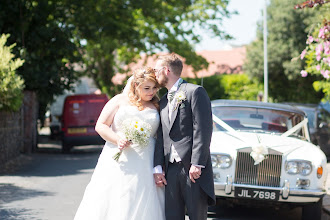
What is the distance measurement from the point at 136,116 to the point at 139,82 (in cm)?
35

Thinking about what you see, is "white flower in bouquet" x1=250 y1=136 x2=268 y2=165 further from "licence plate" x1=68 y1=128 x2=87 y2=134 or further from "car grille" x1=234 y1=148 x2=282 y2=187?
"licence plate" x1=68 y1=128 x2=87 y2=134

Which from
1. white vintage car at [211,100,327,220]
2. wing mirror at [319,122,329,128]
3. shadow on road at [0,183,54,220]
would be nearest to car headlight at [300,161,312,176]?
white vintage car at [211,100,327,220]

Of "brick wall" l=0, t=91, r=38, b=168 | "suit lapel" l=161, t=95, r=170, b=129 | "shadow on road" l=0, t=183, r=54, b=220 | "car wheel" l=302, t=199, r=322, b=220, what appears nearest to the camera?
"suit lapel" l=161, t=95, r=170, b=129

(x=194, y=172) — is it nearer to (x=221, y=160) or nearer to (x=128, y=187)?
(x=128, y=187)

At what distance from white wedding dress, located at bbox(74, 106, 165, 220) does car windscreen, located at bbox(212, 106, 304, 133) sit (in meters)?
3.89

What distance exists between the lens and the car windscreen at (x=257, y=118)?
9.26 metres

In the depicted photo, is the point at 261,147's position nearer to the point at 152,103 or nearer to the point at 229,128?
the point at 229,128

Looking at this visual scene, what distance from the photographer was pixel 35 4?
21.8m

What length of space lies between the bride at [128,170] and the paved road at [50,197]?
2729 millimetres

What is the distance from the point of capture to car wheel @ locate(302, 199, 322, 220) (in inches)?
321

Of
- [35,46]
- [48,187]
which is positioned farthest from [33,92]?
[48,187]

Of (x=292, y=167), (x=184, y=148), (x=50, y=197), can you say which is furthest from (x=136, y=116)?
(x=50, y=197)

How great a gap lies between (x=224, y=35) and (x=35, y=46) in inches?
595

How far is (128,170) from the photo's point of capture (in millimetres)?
5574
